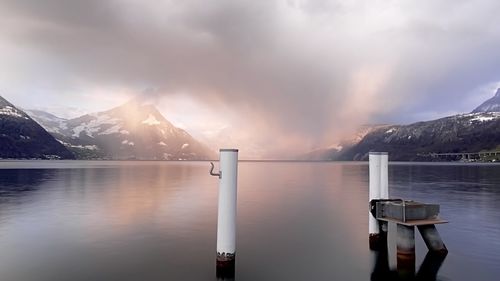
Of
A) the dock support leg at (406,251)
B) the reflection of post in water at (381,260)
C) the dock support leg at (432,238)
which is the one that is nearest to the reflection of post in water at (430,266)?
the dock support leg at (432,238)

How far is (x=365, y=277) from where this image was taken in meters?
16.0

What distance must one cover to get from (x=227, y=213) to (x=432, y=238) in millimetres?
11975

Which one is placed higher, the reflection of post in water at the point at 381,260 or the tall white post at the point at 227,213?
the tall white post at the point at 227,213

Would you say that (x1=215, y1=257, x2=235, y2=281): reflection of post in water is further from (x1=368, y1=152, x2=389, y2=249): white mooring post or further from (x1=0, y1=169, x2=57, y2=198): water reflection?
(x1=0, y1=169, x2=57, y2=198): water reflection

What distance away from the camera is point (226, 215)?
15.0m

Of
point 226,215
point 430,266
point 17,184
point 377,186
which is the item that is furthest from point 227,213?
point 17,184

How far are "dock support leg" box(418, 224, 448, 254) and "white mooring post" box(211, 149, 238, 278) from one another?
10550 millimetres

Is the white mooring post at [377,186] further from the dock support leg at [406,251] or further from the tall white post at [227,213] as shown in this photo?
the tall white post at [227,213]

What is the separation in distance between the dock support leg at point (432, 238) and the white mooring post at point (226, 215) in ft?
34.6

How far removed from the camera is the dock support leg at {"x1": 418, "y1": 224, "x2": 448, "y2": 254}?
1859 cm

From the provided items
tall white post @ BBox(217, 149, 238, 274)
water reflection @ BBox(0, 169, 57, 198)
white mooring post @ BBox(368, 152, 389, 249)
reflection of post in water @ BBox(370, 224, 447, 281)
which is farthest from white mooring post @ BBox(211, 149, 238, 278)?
water reflection @ BBox(0, 169, 57, 198)

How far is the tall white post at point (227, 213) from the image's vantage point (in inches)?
591

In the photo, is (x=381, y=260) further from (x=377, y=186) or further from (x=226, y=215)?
(x=226, y=215)

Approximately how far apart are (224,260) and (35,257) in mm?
10872
